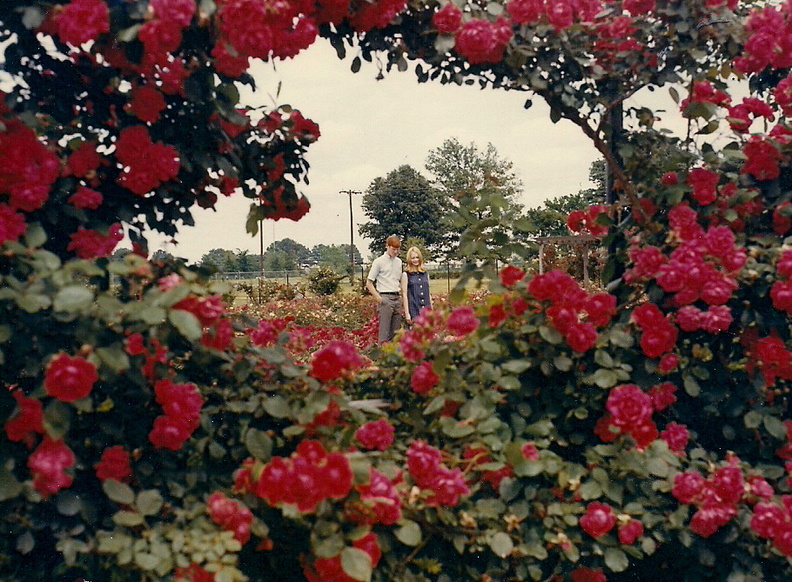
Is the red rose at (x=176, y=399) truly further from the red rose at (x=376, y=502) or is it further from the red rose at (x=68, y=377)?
the red rose at (x=376, y=502)

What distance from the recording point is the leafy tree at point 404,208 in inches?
2437

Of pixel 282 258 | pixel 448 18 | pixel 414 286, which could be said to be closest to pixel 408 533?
pixel 448 18

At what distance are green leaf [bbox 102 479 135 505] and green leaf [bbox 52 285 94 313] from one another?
0.46 metres

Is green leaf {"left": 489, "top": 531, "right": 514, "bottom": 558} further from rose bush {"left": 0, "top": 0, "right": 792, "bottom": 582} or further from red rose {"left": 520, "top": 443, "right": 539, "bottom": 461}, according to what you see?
red rose {"left": 520, "top": 443, "right": 539, "bottom": 461}

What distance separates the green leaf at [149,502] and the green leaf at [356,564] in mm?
483

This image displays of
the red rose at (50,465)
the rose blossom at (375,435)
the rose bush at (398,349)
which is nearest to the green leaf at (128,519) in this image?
the rose bush at (398,349)

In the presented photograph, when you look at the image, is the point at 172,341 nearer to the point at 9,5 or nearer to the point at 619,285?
the point at 9,5

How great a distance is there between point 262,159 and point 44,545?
138 cm

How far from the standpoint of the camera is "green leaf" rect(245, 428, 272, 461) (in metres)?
1.87

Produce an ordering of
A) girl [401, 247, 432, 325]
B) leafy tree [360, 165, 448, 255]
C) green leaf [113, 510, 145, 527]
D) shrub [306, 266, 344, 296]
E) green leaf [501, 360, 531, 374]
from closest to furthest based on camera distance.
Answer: green leaf [113, 510, 145, 527], green leaf [501, 360, 531, 374], girl [401, 247, 432, 325], shrub [306, 266, 344, 296], leafy tree [360, 165, 448, 255]

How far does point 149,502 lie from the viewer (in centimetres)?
179

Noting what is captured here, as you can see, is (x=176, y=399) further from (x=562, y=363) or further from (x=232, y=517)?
(x=562, y=363)

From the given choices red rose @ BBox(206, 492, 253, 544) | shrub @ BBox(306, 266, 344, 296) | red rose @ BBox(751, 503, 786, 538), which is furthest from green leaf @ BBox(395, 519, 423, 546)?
shrub @ BBox(306, 266, 344, 296)

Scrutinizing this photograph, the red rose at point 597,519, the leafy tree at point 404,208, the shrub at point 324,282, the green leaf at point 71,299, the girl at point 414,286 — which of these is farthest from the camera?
the leafy tree at point 404,208
